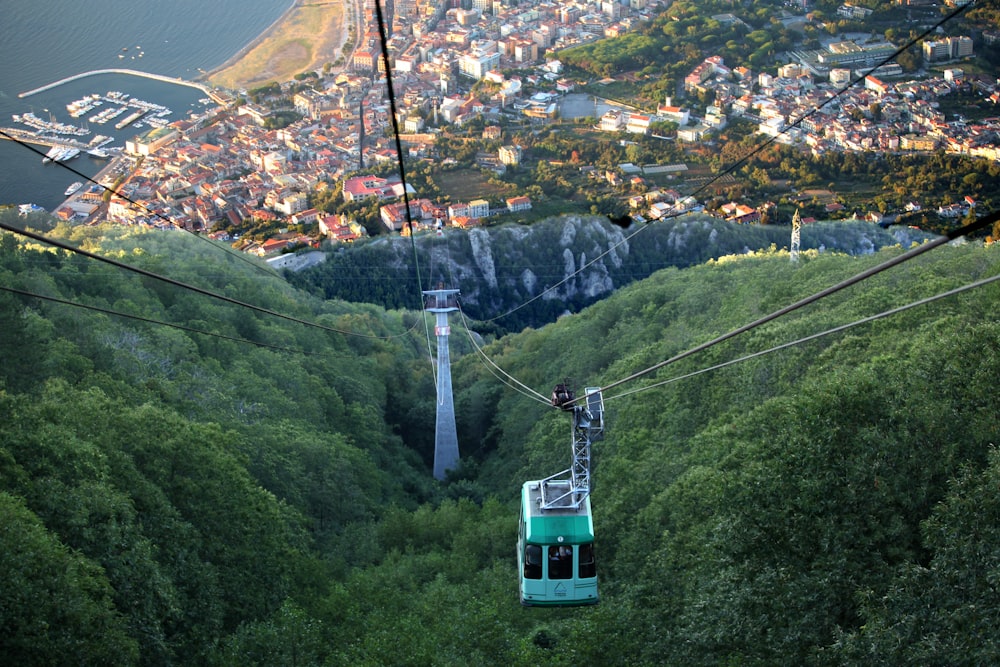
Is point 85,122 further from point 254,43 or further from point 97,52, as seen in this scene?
point 254,43

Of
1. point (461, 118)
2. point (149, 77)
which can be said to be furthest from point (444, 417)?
point (461, 118)

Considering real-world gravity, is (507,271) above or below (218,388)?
below

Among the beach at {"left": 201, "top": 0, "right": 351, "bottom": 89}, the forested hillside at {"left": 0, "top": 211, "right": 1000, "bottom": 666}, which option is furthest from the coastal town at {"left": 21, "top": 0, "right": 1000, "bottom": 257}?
the forested hillside at {"left": 0, "top": 211, "right": 1000, "bottom": 666}

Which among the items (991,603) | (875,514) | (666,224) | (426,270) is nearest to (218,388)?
(875,514)

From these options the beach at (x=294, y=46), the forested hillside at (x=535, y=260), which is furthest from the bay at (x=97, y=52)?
the forested hillside at (x=535, y=260)

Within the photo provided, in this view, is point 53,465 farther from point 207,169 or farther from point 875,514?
point 207,169

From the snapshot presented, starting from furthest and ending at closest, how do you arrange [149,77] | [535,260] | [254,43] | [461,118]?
[461,118]
[254,43]
[149,77]
[535,260]

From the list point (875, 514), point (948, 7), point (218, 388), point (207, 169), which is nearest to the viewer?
point (875, 514)
